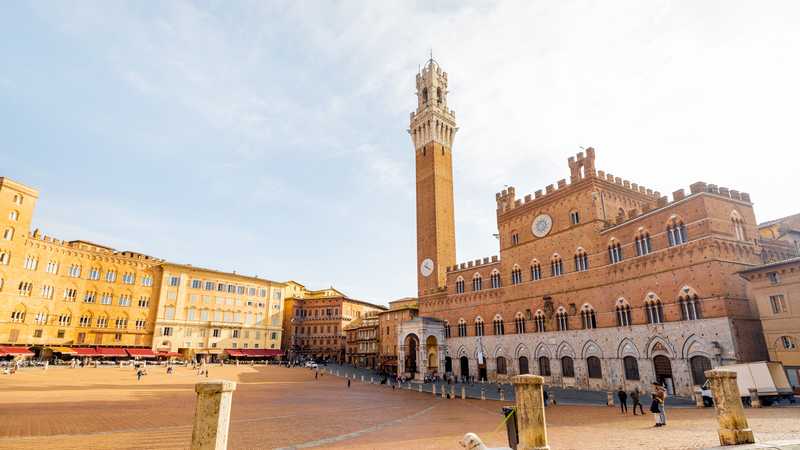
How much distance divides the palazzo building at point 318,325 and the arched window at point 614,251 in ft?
179

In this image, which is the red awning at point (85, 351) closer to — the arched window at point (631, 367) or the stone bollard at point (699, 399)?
the arched window at point (631, 367)

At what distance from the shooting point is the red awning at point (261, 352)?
6638 cm

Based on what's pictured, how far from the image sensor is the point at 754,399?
19.5 metres

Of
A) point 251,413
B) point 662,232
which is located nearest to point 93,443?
point 251,413

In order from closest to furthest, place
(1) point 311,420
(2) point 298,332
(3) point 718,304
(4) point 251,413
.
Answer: (1) point 311,420 < (4) point 251,413 < (3) point 718,304 < (2) point 298,332

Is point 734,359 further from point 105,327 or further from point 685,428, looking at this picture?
point 105,327

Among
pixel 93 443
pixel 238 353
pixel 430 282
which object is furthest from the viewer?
pixel 238 353

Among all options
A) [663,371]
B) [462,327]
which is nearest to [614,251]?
[663,371]

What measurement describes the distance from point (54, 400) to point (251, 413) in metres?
11.4

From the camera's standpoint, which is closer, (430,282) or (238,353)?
(430,282)

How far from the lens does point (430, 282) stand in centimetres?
5400

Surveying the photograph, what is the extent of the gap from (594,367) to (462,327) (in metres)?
16.1

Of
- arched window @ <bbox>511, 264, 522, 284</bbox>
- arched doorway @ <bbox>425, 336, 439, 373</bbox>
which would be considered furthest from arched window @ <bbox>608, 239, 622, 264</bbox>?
arched doorway @ <bbox>425, 336, 439, 373</bbox>

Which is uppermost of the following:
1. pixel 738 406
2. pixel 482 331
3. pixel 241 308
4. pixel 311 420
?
pixel 241 308
